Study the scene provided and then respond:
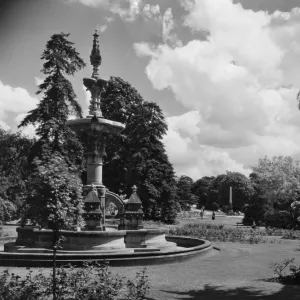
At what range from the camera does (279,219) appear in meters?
39.1

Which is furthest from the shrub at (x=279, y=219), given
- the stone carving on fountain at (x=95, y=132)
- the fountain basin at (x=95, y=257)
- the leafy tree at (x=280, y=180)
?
the fountain basin at (x=95, y=257)

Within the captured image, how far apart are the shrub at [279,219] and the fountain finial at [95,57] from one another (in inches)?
1007

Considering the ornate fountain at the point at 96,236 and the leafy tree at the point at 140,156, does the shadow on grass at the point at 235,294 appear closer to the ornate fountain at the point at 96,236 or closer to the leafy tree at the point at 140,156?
the ornate fountain at the point at 96,236

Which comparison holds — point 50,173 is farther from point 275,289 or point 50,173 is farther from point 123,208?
point 123,208

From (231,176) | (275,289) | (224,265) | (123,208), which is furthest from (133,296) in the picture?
(231,176)

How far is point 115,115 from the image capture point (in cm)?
4678

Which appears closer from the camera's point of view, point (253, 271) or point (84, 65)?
point (253, 271)

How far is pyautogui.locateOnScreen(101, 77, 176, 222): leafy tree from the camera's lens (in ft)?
140

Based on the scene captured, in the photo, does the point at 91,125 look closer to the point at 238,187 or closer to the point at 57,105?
the point at 57,105

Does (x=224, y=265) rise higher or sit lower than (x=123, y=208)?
lower

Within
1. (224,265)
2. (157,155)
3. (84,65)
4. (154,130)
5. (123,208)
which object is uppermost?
(84,65)

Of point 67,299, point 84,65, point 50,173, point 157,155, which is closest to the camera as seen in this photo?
point 67,299

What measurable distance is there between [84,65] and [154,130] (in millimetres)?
12139

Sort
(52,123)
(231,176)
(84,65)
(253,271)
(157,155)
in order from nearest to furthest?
(253,271)
(52,123)
(84,65)
(157,155)
(231,176)
